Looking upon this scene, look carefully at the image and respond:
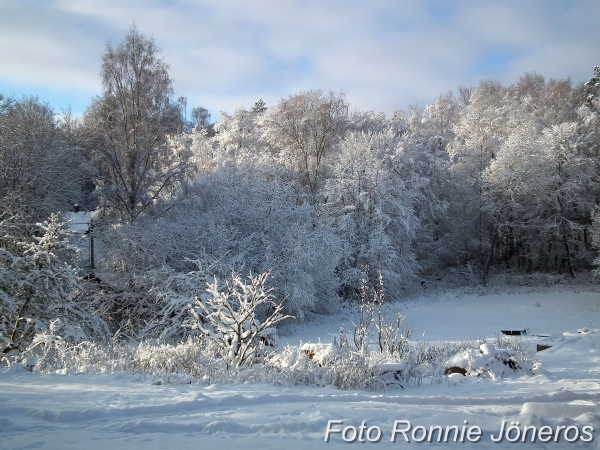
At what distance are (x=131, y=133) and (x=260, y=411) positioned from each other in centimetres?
1661

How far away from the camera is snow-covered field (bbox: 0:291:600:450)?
3688 millimetres

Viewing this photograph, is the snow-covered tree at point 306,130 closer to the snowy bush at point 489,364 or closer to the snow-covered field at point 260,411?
the snowy bush at point 489,364

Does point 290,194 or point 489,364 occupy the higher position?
point 290,194

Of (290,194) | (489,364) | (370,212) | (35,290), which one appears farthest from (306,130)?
(489,364)

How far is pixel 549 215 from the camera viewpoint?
94.5 feet

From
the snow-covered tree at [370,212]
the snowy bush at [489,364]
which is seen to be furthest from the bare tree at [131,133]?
the snowy bush at [489,364]

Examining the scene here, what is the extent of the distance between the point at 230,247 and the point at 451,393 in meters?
12.9

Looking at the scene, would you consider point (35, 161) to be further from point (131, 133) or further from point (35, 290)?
point (35, 290)

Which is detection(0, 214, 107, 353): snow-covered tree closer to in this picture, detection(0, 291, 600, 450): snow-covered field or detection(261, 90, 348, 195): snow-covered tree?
detection(0, 291, 600, 450): snow-covered field

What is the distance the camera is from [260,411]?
4469 mm

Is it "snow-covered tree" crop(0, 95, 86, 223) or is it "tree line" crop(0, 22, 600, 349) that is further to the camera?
"snow-covered tree" crop(0, 95, 86, 223)

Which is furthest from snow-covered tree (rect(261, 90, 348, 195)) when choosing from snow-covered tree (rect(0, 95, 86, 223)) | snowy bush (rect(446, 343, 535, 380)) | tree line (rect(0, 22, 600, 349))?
snowy bush (rect(446, 343, 535, 380))

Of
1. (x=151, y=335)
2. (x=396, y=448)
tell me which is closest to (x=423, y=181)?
(x=151, y=335)

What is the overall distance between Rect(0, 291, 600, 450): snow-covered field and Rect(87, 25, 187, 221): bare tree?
12527 millimetres
